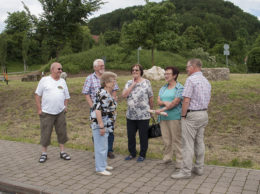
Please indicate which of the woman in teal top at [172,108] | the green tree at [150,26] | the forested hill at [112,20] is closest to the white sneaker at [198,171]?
the woman in teal top at [172,108]

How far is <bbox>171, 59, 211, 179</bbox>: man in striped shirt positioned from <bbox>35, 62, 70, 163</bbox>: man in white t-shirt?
251 cm

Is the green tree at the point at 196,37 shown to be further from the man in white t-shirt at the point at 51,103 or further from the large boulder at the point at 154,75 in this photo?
the man in white t-shirt at the point at 51,103

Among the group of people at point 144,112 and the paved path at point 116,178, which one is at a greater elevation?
the group of people at point 144,112

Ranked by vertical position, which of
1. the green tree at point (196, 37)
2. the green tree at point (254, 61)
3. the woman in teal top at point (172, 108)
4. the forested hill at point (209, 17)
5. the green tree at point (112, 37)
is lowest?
the woman in teal top at point (172, 108)

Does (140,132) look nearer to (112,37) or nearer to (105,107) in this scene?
(105,107)

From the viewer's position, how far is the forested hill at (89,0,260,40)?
301 feet

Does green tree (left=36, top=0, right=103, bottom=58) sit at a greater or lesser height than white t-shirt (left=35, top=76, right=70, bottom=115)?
greater

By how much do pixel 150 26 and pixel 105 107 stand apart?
18543 millimetres

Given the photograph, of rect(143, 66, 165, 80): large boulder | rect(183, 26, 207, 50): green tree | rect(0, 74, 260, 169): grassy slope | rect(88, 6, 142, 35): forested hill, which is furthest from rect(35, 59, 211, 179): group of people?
rect(88, 6, 142, 35): forested hill

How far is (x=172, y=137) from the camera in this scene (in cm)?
552

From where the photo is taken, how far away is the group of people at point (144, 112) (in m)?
4.86

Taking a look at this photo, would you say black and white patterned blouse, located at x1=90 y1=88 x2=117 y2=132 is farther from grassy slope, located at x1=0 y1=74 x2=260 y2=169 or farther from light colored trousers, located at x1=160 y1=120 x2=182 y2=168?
grassy slope, located at x1=0 y1=74 x2=260 y2=169

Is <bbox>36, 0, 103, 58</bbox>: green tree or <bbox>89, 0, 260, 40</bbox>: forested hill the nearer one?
<bbox>36, 0, 103, 58</bbox>: green tree

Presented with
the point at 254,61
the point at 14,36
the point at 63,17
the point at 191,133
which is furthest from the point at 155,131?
the point at 14,36
